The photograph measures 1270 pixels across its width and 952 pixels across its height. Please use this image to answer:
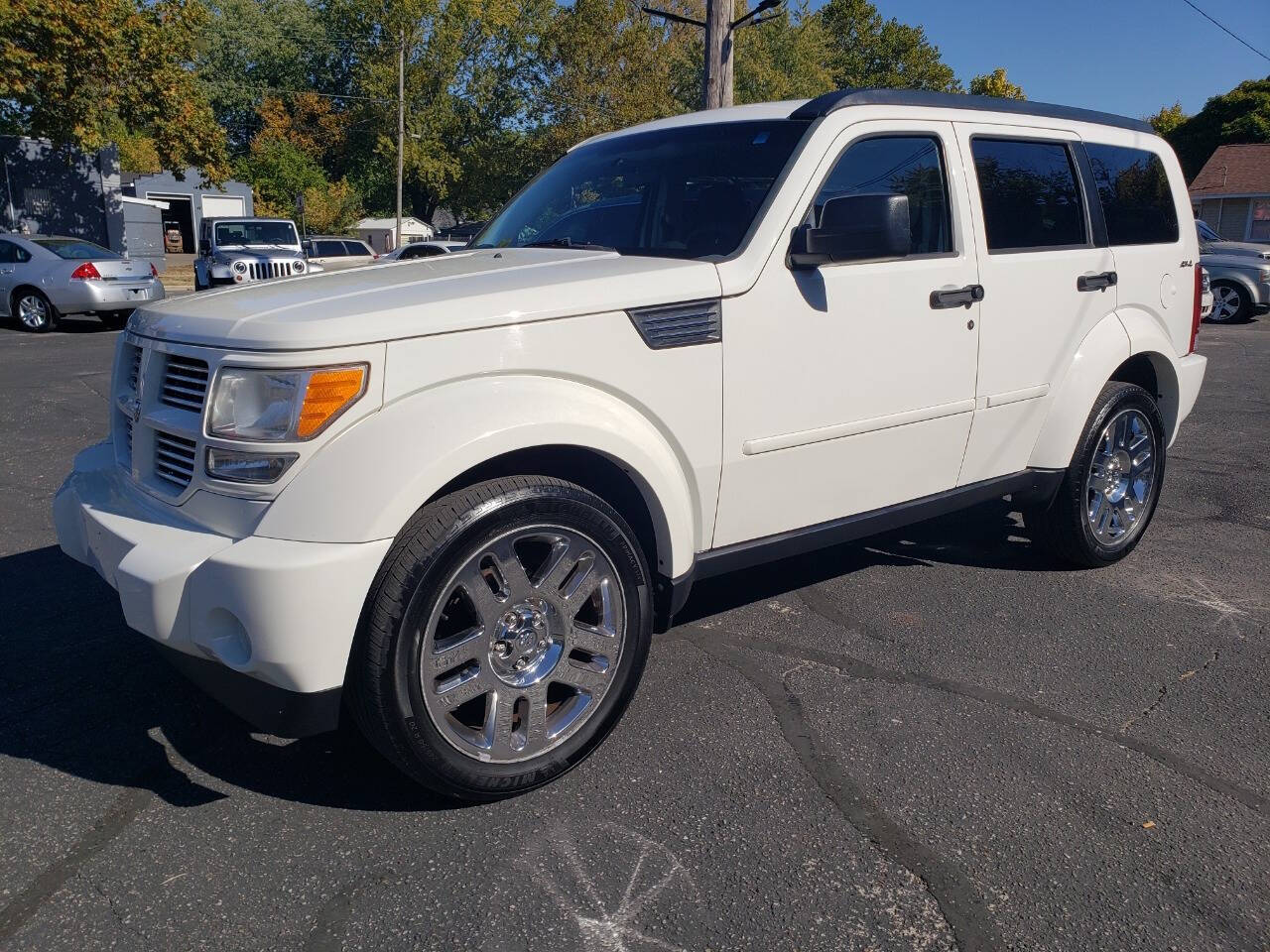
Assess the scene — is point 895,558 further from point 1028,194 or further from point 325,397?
point 325,397

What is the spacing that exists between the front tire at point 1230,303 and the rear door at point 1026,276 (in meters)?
14.2

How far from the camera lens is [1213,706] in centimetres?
344

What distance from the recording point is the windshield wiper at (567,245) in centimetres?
365

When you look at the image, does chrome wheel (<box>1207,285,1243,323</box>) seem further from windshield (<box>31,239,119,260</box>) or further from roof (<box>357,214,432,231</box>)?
roof (<box>357,214,432,231</box>)

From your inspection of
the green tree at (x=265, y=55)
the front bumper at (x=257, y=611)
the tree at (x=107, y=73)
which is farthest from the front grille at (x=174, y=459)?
the green tree at (x=265, y=55)

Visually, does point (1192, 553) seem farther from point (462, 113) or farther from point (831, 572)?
point (462, 113)

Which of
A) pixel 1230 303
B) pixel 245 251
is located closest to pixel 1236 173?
pixel 1230 303

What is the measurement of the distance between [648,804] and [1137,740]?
1557 mm

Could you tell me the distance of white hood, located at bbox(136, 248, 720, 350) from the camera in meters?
2.55

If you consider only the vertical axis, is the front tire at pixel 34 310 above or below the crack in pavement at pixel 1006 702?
above

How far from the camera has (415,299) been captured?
2707mm

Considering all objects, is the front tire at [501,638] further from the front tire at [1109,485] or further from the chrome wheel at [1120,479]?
the chrome wheel at [1120,479]

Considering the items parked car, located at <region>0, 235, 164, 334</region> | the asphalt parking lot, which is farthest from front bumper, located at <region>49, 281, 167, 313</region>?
the asphalt parking lot

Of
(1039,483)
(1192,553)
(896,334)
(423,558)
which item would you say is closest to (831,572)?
(1039,483)
